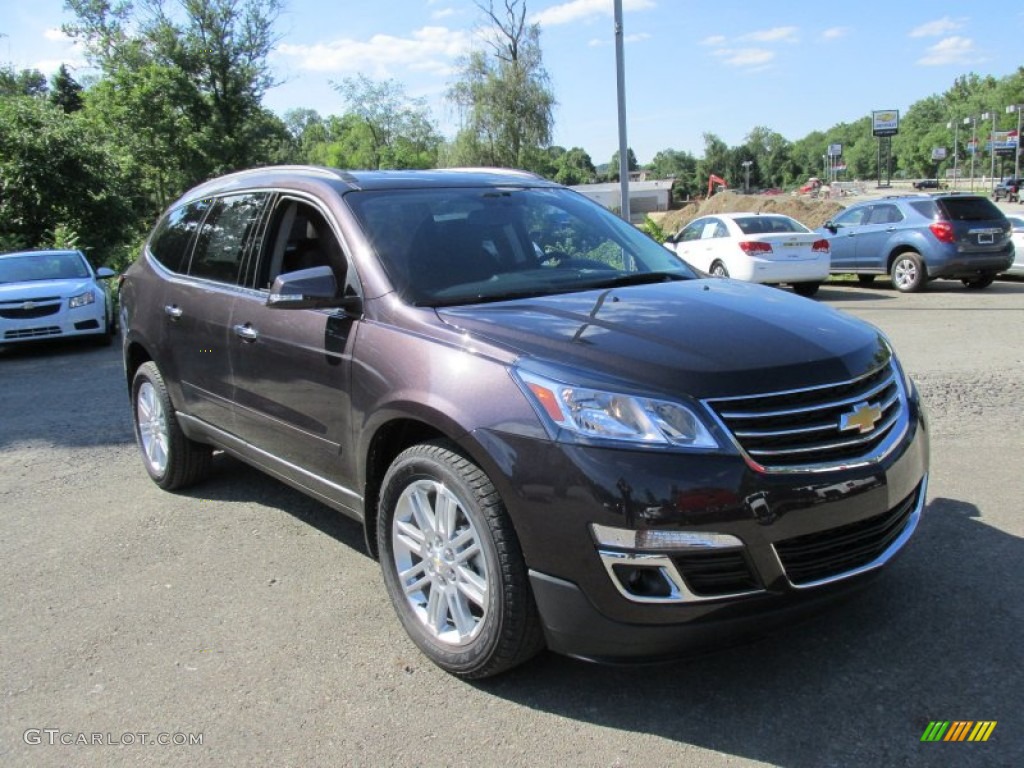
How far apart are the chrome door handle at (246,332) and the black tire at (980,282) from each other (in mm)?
14793

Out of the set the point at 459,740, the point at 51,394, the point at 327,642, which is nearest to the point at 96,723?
the point at 327,642

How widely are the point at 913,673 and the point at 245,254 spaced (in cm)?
353

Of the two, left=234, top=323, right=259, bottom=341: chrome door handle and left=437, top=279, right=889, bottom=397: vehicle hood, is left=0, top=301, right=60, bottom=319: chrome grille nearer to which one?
left=234, top=323, right=259, bottom=341: chrome door handle

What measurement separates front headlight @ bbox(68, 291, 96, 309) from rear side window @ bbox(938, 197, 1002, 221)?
14.1 m

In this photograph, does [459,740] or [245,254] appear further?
[245,254]

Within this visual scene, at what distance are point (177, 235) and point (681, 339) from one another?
3649 mm

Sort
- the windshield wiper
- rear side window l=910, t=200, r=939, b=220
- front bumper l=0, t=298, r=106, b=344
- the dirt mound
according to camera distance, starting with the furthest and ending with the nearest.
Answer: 1. the dirt mound
2. rear side window l=910, t=200, r=939, b=220
3. front bumper l=0, t=298, r=106, b=344
4. the windshield wiper

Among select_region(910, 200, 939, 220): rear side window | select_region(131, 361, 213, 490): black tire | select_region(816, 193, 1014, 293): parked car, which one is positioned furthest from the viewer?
select_region(910, 200, 939, 220): rear side window

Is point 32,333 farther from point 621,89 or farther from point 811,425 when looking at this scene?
point 811,425

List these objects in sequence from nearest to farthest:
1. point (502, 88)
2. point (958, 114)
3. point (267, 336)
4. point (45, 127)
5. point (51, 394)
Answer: point (267, 336)
point (51, 394)
point (45, 127)
point (502, 88)
point (958, 114)

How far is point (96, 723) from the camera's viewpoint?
2.97 meters

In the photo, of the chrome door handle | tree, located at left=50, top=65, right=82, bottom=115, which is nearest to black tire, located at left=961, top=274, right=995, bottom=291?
the chrome door handle

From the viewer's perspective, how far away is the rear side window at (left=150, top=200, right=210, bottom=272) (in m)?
5.07

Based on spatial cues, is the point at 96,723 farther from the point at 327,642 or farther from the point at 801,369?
the point at 801,369
